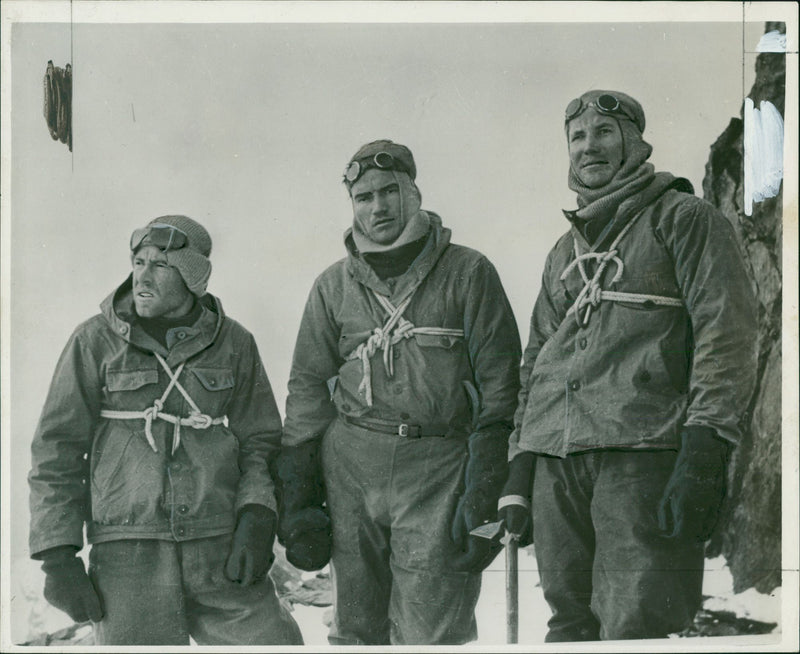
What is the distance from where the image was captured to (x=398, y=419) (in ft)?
14.3

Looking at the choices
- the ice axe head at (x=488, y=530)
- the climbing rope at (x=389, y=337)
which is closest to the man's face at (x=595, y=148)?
the climbing rope at (x=389, y=337)

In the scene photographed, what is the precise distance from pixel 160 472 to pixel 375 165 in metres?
1.33

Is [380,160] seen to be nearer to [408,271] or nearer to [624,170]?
[408,271]

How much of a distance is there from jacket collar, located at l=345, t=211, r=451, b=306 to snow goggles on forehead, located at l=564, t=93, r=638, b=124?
639 mm

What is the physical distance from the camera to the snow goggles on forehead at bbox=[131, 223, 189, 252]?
446 cm

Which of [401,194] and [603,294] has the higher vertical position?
[401,194]

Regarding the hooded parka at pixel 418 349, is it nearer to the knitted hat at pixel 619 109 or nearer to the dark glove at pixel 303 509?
the dark glove at pixel 303 509

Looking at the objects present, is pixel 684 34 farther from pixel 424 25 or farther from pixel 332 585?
pixel 332 585

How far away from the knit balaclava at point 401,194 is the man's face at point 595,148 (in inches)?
22.8

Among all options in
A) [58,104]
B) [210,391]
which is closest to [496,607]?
[210,391]

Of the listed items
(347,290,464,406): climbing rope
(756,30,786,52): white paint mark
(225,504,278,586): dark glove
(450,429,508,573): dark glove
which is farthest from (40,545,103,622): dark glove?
(756,30,786,52): white paint mark

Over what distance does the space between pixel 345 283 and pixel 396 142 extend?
0.55 m

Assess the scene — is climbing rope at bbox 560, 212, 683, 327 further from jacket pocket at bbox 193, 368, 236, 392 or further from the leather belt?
jacket pocket at bbox 193, 368, 236, 392

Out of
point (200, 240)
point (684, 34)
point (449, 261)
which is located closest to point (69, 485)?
point (200, 240)
